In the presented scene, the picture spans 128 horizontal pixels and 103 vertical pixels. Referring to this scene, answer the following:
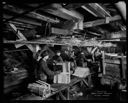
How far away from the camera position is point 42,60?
6.04m

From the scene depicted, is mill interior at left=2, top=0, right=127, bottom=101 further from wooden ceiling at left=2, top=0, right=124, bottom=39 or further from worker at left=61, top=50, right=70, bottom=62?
worker at left=61, top=50, right=70, bottom=62

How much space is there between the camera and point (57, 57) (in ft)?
30.4

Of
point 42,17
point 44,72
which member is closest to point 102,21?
point 42,17

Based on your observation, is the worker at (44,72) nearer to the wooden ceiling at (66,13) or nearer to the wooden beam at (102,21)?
the wooden ceiling at (66,13)

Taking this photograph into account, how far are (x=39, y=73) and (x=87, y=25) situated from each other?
3408 millimetres

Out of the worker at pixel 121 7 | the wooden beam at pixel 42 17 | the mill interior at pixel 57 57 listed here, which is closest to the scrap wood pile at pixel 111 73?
the mill interior at pixel 57 57

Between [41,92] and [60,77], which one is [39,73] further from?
[41,92]

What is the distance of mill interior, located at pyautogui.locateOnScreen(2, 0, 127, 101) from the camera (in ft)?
12.0

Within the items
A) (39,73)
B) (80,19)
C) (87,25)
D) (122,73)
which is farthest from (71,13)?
(122,73)

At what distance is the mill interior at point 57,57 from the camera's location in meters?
3.66

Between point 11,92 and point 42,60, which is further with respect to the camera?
point 11,92

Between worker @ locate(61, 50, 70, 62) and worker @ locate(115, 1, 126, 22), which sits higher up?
worker @ locate(115, 1, 126, 22)

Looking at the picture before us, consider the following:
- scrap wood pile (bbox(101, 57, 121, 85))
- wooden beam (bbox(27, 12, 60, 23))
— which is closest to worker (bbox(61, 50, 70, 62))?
scrap wood pile (bbox(101, 57, 121, 85))

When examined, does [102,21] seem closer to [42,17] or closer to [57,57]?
[42,17]
